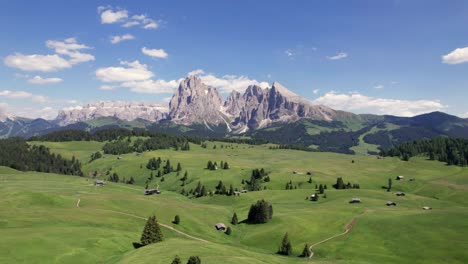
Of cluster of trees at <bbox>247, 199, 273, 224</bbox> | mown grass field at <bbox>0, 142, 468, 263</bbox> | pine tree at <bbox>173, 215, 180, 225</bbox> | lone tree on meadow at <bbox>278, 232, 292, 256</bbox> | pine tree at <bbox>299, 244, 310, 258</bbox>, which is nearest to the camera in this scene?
mown grass field at <bbox>0, 142, 468, 263</bbox>

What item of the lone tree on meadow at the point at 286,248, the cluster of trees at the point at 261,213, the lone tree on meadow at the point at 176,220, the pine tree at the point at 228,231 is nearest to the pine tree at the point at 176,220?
the lone tree on meadow at the point at 176,220

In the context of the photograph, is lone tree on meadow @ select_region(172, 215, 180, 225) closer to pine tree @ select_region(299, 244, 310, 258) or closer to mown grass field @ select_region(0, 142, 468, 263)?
mown grass field @ select_region(0, 142, 468, 263)

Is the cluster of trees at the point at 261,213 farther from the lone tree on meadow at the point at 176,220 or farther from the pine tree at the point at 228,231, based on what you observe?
the lone tree on meadow at the point at 176,220

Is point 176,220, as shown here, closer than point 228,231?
Yes

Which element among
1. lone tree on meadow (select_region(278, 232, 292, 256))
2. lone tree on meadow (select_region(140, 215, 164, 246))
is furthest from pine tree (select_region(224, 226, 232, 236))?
lone tree on meadow (select_region(140, 215, 164, 246))

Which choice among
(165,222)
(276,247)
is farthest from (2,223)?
(276,247)

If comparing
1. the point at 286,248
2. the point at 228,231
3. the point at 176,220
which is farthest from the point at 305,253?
the point at 176,220

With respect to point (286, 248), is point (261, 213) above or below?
above

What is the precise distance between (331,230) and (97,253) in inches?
2914

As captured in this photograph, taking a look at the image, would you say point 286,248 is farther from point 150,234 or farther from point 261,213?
point 150,234

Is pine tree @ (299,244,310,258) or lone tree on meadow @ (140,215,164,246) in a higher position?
lone tree on meadow @ (140,215,164,246)

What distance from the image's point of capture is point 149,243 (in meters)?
87.0

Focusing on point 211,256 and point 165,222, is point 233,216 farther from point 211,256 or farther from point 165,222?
point 211,256

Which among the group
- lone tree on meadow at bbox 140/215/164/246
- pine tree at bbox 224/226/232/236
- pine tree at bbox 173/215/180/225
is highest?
lone tree on meadow at bbox 140/215/164/246
